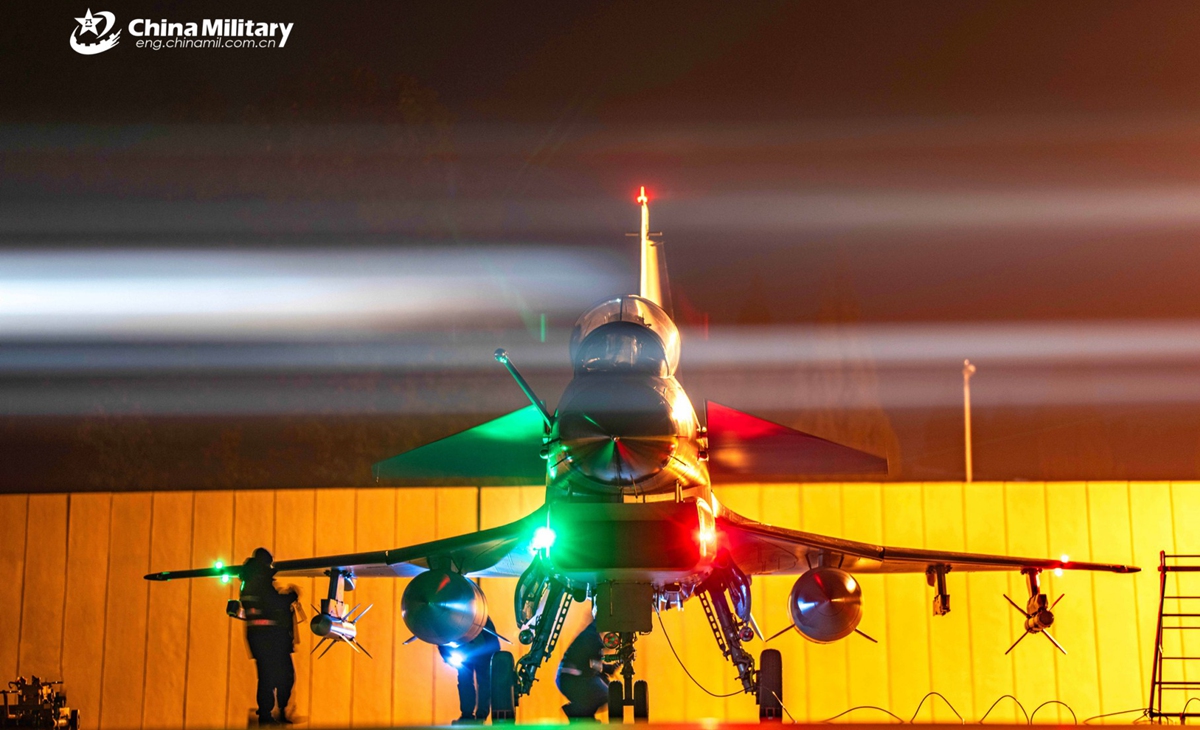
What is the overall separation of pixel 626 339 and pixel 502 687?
10.9ft

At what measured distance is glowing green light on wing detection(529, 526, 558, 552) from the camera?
7492 millimetres

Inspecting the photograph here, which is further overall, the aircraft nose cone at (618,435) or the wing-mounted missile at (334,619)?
the wing-mounted missile at (334,619)

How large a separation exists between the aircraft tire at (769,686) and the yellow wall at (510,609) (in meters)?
3.63

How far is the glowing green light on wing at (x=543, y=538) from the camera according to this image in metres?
7.49

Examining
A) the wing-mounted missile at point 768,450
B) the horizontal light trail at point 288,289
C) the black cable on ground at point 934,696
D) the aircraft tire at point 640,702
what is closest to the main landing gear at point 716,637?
the aircraft tire at point 640,702

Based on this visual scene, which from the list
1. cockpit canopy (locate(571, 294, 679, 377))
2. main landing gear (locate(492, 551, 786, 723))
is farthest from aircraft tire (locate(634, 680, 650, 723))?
cockpit canopy (locate(571, 294, 679, 377))

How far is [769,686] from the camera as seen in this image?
867 cm

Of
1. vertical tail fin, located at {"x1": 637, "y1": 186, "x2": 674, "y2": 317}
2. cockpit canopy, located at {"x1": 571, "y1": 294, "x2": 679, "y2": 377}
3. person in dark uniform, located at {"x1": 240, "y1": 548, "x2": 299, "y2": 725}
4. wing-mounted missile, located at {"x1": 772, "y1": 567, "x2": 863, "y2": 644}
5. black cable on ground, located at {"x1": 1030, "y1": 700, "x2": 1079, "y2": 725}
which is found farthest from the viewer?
vertical tail fin, located at {"x1": 637, "y1": 186, "x2": 674, "y2": 317}

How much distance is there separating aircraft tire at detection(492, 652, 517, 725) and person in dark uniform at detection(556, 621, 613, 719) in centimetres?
99

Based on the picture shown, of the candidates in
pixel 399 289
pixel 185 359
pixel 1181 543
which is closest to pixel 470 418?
pixel 399 289

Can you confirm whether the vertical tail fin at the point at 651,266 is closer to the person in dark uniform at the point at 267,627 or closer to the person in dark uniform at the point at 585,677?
the person in dark uniform at the point at 585,677

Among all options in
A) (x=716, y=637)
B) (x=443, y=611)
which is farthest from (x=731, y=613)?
(x=443, y=611)

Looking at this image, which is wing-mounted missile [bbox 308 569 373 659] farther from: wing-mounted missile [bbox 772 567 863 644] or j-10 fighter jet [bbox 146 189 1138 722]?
wing-mounted missile [bbox 772 567 863 644]

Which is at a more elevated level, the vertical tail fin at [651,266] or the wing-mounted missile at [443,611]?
the vertical tail fin at [651,266]
